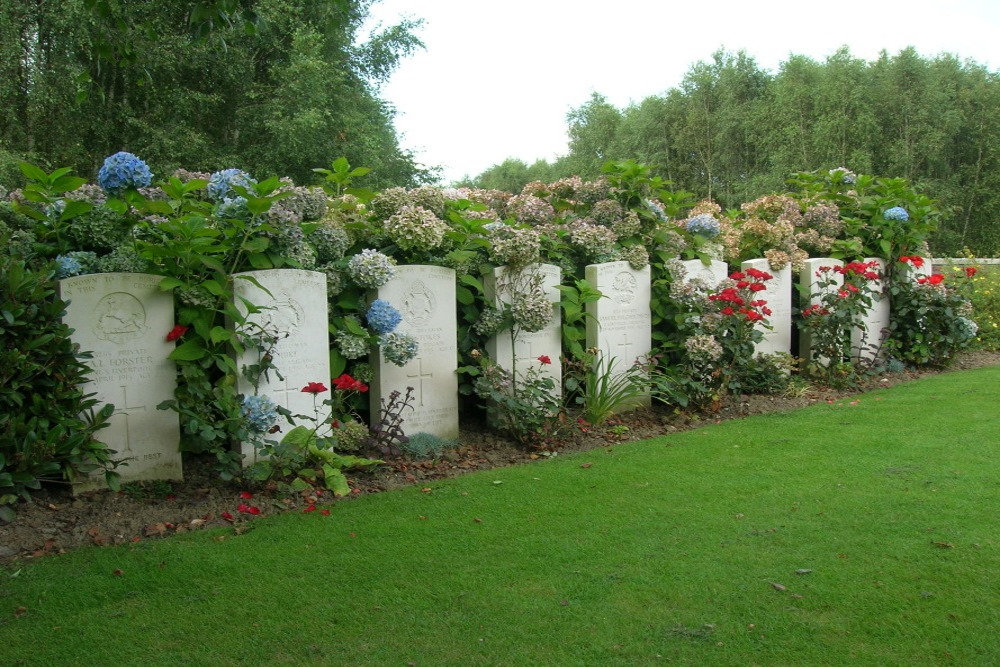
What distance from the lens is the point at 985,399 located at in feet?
21.8

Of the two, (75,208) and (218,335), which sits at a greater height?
(75,208)

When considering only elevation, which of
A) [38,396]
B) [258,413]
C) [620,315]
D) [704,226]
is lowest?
[258,413]

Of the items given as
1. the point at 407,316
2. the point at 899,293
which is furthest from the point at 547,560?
the point at 899,293

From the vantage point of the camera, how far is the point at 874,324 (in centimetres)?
837

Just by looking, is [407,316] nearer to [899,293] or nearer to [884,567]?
[884,567]

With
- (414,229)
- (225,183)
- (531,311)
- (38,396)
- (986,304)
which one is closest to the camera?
(38,396)

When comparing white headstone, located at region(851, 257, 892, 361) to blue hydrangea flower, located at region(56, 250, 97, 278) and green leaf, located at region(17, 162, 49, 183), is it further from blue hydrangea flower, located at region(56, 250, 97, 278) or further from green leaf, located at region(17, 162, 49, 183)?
green leaf, located at region(17, 162, 49, 183)

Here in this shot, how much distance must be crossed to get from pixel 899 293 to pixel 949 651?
21.6ft

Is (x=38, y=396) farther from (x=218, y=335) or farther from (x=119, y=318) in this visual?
(x=218, y=335)

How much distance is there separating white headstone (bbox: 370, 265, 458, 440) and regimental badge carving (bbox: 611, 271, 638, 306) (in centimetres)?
152

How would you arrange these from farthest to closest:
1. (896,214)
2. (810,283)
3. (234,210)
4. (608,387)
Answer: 1. (896,214)
2. (810,283)
3. (608,387)
4. (234,210)

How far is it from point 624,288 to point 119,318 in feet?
12.2

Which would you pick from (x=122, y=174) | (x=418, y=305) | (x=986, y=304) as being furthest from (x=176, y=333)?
(x=986, y=304)

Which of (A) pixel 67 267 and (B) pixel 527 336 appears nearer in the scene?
(A) pixel 67 267
